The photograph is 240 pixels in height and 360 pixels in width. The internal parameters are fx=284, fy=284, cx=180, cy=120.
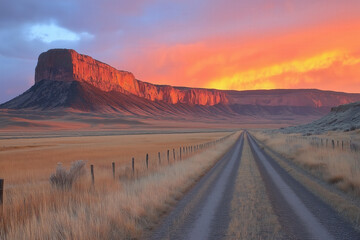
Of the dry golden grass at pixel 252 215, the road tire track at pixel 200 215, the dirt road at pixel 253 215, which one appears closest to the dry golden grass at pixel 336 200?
the dirt road at pixel 253 215

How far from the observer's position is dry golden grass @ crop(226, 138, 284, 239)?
6.31m

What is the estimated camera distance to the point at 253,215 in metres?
7.70

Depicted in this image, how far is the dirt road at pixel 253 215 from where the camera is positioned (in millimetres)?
6359

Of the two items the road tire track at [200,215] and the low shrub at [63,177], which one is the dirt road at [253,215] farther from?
the low shrub at [63,177]

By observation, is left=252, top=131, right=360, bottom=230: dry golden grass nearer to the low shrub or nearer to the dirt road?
the dirt road

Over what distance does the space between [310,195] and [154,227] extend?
6.06 meters

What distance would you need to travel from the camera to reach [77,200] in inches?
348

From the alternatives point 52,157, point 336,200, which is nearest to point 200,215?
point 336,200

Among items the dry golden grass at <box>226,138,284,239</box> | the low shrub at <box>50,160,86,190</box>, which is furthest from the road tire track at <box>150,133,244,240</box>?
the low shrub at <box>50,160,86,190</box>

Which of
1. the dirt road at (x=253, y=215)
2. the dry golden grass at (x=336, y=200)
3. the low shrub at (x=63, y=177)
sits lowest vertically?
the dry golden grass at (x=336, y=200)

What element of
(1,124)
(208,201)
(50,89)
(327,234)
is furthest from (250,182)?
(50,89)

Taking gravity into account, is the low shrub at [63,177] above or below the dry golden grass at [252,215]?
above

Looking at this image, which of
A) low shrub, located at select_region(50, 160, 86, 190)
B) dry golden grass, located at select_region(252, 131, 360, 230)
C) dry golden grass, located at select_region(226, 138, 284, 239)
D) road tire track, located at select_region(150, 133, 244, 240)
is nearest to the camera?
dry golden grass, located at select_region(226, 138, 284, 239)

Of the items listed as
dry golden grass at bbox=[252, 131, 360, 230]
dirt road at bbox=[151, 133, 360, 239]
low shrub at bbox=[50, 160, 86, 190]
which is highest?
low shrub at bbox=[50, 160, 86, 190]
